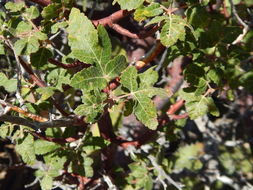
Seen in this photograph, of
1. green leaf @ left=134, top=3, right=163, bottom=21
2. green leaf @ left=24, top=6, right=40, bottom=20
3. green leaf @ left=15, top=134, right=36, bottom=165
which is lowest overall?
green leaf @ left=15, top=134, right=36, bottom=165

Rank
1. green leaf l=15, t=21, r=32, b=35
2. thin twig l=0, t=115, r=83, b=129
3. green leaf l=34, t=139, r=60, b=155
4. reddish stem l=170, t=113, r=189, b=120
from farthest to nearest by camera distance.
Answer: reddish stem l=170, t=113, r=189, b=120, green leaf l=34, t=139, r=60, b=155, green leaf l=15, t=21, r=32, b=35, thin twig l=0, t=115, r=83, b=129

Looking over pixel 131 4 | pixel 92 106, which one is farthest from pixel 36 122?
pixel 131 4

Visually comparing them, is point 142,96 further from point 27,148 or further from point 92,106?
point 27,148

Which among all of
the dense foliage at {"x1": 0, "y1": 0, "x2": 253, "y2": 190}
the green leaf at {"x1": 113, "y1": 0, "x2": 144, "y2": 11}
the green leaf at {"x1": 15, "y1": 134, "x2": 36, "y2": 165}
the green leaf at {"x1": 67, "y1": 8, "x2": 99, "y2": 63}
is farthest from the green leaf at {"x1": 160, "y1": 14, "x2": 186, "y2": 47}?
the green leaf at {"x1": 15, "y1": 134, "x2": 36, "y2": 165}

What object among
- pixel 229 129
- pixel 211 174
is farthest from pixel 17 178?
pixel 229 129

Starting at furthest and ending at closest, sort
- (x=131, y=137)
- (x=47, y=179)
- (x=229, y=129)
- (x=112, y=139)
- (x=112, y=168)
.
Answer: (x=229, y=129) → (x=131, y=137) → (x=112, y=168) → (x=112, y=139) → (x=47, y=179)

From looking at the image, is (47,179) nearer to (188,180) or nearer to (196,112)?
(196,112)

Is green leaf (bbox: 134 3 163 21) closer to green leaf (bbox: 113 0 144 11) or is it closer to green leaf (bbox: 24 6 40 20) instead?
green leaf (bbox: 113 0 144 11)
